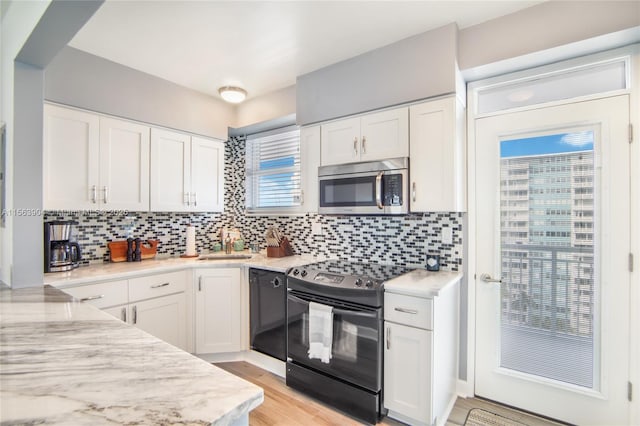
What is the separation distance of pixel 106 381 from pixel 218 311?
2.11m

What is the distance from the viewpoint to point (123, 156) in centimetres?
264

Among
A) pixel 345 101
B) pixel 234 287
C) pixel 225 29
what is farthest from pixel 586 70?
pixel 234 287

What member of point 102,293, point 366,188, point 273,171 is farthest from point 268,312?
point 273,171

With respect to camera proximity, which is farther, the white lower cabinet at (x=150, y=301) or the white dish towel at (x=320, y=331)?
the white lower cabinet at (x=150, y=301)

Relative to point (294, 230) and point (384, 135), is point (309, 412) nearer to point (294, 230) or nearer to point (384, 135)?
point (294, 230)

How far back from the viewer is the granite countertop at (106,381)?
0.63 metres

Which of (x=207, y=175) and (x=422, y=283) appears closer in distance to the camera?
(x=422, y=283)

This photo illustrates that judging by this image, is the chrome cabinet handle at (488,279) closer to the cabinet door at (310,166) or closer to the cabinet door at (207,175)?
the cabinet door at (310,166)

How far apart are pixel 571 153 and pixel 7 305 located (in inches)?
125

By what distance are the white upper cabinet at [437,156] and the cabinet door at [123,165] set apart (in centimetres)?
231

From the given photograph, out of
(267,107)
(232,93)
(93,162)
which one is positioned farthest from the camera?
(267,107)

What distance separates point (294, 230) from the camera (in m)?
3.34

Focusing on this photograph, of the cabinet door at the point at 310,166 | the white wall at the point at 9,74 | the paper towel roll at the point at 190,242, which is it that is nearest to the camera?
the white wall at the point at 9,74

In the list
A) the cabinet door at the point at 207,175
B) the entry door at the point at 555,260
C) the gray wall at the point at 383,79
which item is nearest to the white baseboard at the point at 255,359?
the cabinet door at the point at 207,175
